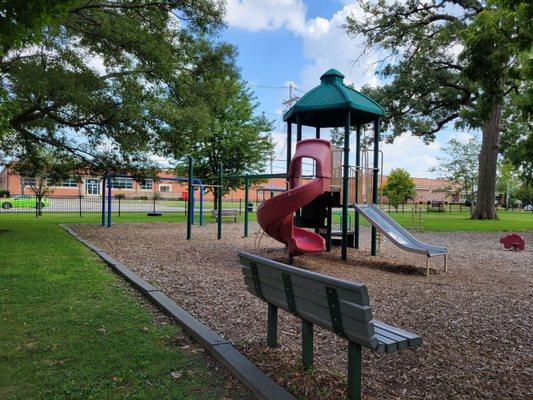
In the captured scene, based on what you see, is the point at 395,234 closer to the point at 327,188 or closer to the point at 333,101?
the point at 327,188

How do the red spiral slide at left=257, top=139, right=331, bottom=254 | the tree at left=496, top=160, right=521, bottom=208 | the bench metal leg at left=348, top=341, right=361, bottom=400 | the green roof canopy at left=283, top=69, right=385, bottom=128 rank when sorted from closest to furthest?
the bench metal leg at left=348, top=341, right=361, bottom=400
the red spiral slide at left=257, top=139, right=331, bottom=254
the green roof canopy at left=283, top=69, right=385, bottom=128
the tree at left=496, top=160, right=521, bottom=208

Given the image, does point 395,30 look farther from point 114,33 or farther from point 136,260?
point 136,260

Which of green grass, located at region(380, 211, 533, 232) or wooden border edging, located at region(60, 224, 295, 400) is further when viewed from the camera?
green grass, located at region(380, 211, 533, 232)

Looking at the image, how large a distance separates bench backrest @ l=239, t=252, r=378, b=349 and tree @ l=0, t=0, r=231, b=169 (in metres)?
9.00

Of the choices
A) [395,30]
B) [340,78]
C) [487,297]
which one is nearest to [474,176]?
[395,30]

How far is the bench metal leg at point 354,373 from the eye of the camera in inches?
111

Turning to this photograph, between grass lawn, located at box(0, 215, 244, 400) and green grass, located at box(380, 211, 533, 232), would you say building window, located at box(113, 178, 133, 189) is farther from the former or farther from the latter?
green grass, located at box(380, 211, 533, 232)

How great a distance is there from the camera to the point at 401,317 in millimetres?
4996

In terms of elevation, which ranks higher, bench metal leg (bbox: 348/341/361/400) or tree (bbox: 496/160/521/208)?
tree (bbox: 496/160/521/208)

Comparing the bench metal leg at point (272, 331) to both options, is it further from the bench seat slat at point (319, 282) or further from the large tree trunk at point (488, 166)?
the large tree trunk at point (488, 166)

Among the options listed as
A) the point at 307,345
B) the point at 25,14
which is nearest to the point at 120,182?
the point at 25,14

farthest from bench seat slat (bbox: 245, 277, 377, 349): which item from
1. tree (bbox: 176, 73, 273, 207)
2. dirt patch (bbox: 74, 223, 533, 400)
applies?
tree (bbox: 176, 73, 273, 207)

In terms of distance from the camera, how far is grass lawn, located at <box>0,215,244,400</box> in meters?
3.04

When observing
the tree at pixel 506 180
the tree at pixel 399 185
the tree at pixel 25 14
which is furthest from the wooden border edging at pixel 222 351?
the tree at pixel 506 180
